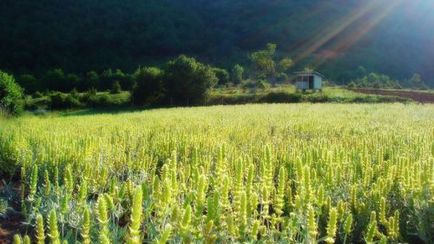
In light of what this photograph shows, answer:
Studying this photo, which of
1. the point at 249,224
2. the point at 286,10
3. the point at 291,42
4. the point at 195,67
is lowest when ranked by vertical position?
the point at 249,224

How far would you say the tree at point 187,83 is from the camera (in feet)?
179

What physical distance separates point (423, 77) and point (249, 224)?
10125 cm

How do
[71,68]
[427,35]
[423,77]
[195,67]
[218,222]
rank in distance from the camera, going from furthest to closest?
[427,35]
[423,77]
[71,68]
[195,67]
[218,222]

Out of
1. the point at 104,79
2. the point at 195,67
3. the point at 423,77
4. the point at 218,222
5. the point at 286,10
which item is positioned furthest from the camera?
the point at 286,10

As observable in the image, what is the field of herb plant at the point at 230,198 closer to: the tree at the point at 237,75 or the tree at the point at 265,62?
the tree at the point at 237,75

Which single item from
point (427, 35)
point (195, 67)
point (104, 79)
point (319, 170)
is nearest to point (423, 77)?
point (427, 35)

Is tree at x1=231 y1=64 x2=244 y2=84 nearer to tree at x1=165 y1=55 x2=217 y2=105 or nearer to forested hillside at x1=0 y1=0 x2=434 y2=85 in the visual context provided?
forested hillside at x1=0 y1=0 x2=434 y2=85

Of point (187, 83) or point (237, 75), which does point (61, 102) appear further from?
point (237, 75)

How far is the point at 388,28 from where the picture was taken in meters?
114

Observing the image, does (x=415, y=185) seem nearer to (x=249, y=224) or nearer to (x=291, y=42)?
(x=249, y=224)

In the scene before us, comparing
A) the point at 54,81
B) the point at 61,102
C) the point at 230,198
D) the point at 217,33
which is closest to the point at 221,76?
the point at 54,81

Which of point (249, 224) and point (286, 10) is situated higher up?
point (286, 10)

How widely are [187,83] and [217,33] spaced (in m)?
64.7

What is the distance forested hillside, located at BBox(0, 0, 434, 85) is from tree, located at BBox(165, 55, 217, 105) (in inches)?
1476
